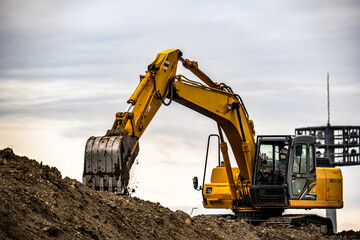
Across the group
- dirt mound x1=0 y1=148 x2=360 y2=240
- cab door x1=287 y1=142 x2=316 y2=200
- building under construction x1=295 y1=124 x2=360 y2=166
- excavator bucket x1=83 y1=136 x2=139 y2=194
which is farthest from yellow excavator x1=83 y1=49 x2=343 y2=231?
building under construction x1=295 y1=124 x2=360 y2=166

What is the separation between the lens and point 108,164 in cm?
1209

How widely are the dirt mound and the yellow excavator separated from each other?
9.56 ft

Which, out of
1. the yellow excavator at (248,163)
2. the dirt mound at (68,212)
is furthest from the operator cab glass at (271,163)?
the dirt mound at (68,212)

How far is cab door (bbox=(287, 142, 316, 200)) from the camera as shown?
57.4ft

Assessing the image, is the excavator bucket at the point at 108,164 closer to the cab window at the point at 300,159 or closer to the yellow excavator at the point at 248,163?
the yellow excavator at the point at 248,163

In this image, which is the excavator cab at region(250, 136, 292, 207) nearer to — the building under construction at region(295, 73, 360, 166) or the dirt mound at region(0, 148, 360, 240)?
the dirt mound at region(0, 148, 360, 240)

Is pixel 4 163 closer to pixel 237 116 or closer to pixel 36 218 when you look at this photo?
pixel 36 218

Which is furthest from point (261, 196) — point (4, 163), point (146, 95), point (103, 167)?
point (4, 163)

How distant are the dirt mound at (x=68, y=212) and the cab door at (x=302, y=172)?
13.6ft

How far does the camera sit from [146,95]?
1413cm

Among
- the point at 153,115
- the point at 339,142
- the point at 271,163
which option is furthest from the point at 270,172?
the point at 339,142

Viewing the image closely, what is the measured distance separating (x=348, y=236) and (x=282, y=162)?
135 inches

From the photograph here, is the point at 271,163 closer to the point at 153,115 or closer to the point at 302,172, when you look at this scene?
the point at 302,172

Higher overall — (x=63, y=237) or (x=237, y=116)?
(x=237, y=116)
